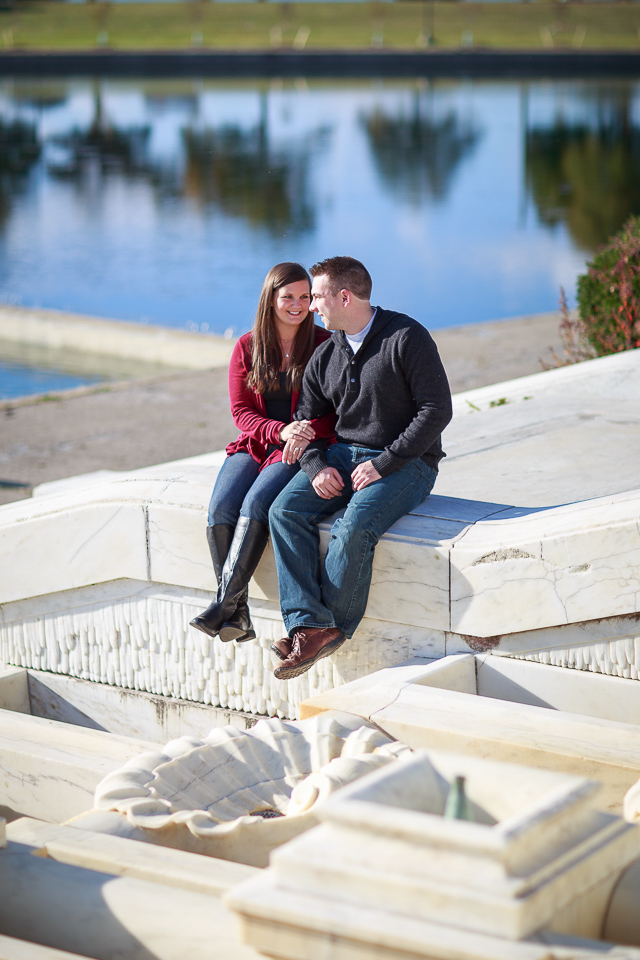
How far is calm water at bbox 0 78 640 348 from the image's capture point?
1978 cm

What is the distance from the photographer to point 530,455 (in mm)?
5340

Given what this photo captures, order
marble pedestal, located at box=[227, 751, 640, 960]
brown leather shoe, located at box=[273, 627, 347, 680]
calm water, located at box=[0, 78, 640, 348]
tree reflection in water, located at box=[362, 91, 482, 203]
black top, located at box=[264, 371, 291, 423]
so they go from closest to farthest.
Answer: marble pedestal, located at box=[227, 751, 640, 960], brown leather shoe, located at box=[273, 627, 347, 680], black top, located at box=[264, 371, 291, 423], calm water, located at box=[0, 78, 640, 348], tree reflection in water, located at box=[362, 91, 482, 203]

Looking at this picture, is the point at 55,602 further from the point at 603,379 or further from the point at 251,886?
the point at 603,379

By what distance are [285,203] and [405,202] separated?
3.34 metres

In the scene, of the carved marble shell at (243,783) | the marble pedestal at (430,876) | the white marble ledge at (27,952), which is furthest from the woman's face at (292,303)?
the white marble ledge at (27,952)

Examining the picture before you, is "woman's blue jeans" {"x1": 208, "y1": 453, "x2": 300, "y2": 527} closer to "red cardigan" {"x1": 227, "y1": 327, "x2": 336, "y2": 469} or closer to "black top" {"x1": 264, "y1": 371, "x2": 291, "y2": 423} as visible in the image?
"red cardigan" {"x1": 227, "y1": 327, "x2": 336, "y2": 469}

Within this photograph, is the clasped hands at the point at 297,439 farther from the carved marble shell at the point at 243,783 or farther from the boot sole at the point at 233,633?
the carved marble shell at the point at 243,783

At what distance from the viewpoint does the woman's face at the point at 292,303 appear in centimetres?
431

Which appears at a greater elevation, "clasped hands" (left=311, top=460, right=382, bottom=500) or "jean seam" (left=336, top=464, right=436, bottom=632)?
"clasped hands" (left=311, top=460, right=382, bottom=500)

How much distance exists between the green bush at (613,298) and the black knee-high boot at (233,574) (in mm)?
4436

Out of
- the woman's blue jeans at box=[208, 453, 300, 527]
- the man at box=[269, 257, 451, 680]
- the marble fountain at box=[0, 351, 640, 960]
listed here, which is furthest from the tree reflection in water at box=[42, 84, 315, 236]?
the man at box=[269, 257, 451, 680]

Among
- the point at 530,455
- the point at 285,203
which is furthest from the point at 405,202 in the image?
the point at 530,455

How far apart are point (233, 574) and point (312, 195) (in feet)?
89.0

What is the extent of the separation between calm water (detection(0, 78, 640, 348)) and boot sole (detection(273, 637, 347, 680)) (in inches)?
502
